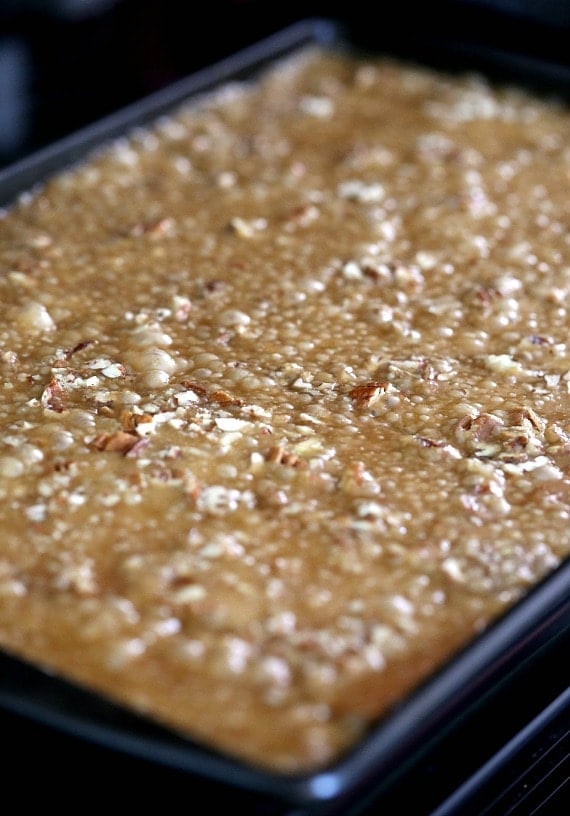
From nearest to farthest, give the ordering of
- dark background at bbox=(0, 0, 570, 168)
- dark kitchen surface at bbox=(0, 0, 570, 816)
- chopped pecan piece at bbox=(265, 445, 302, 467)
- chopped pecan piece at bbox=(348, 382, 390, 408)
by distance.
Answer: dark kitchen surface at bbox=(0, 0, 570, 816)
chopped pecan piece at bbox=(265, 445, 302, 467)
chopped pecan piece at bbox=(348, 382, 390, 408)
dark background at bbox=(0, 0, 570, 168)

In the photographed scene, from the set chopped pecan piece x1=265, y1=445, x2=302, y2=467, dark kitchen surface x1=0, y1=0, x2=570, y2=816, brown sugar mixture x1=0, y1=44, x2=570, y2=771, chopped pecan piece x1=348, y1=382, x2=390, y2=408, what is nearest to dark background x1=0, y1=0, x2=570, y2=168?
dark kitchen surface x1=0, y1=0, x2=570, y2=816

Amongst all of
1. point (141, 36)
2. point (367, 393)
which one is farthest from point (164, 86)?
point (367, 393)

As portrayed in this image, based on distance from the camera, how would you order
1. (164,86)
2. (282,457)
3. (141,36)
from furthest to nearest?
1. (141,36)
2. (164,86)
3. (282,457)

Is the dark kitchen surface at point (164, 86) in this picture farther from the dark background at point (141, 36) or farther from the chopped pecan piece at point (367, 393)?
the chopped pecan piece at point (367, 393)

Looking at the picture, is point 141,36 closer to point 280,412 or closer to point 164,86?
point 164,86

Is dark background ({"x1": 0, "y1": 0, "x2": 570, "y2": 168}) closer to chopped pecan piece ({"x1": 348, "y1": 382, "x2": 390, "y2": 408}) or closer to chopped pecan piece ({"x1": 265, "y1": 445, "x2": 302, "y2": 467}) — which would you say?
chopped pecan piece ({"x1": 348, "y1": 382, "x2": 390, "y2": 408})

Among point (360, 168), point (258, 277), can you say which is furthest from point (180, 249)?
point (360, 168)

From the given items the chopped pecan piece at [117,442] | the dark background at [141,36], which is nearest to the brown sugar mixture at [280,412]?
the chopped pecan piece at [117,442]

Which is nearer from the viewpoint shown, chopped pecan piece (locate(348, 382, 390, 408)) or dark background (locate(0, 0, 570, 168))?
chopped pecan piece (locate(348, 382, 390, 408))
